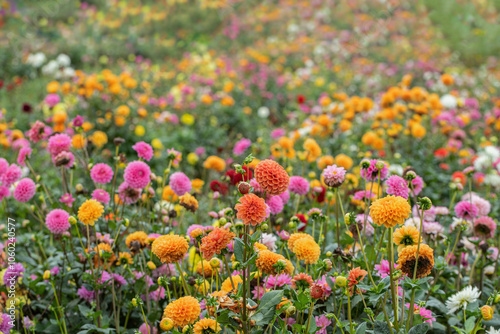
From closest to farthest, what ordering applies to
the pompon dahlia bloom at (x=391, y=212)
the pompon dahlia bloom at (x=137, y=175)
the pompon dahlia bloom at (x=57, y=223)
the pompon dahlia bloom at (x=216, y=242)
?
the pompon dahlia bloom at (x=391, y=212), the pompon dahlia bloom at (x=216, y=242), the pompon dahlia bloom at (x=57, y=223), the pompon dahlia bloom at (x=137, y=175)

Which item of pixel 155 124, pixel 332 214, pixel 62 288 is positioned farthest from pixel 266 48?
pixel 62 288

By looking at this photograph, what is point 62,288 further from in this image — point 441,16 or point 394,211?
point 441,16

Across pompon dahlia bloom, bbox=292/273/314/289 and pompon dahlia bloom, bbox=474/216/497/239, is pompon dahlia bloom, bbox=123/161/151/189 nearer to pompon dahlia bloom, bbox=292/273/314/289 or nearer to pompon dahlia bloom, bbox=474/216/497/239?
pompon dahlia bloom, bbox=292/273/314/289

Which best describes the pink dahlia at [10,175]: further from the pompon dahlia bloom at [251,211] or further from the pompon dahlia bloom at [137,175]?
the pompon dahlia bloom at [251,211]

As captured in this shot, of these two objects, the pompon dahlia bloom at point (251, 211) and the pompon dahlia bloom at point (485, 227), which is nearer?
the pompon dahlia bloom at point (251, 211)

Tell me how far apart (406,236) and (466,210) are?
74 cm

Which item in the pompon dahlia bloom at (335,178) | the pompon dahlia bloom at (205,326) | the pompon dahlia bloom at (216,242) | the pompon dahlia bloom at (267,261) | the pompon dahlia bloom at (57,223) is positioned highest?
the pompon dahlia bloom at (335,178)

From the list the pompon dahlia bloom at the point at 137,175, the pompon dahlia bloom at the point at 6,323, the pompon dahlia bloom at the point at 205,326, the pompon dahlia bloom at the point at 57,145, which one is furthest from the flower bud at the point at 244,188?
the pompon dahlia bloom at the point at 57,145

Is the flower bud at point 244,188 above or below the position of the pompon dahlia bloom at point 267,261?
above

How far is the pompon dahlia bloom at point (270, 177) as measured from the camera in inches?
42.0

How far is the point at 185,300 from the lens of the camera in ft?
3.74

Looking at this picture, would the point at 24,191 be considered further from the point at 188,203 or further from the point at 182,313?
the point at 182,313

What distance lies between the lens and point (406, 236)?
48.8 inches

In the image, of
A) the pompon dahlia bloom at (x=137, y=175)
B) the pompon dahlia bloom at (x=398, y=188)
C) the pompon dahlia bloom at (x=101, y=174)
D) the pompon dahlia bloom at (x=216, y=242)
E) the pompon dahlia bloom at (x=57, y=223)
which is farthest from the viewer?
the pompon dahlia bloom at (x=101, y=174)
